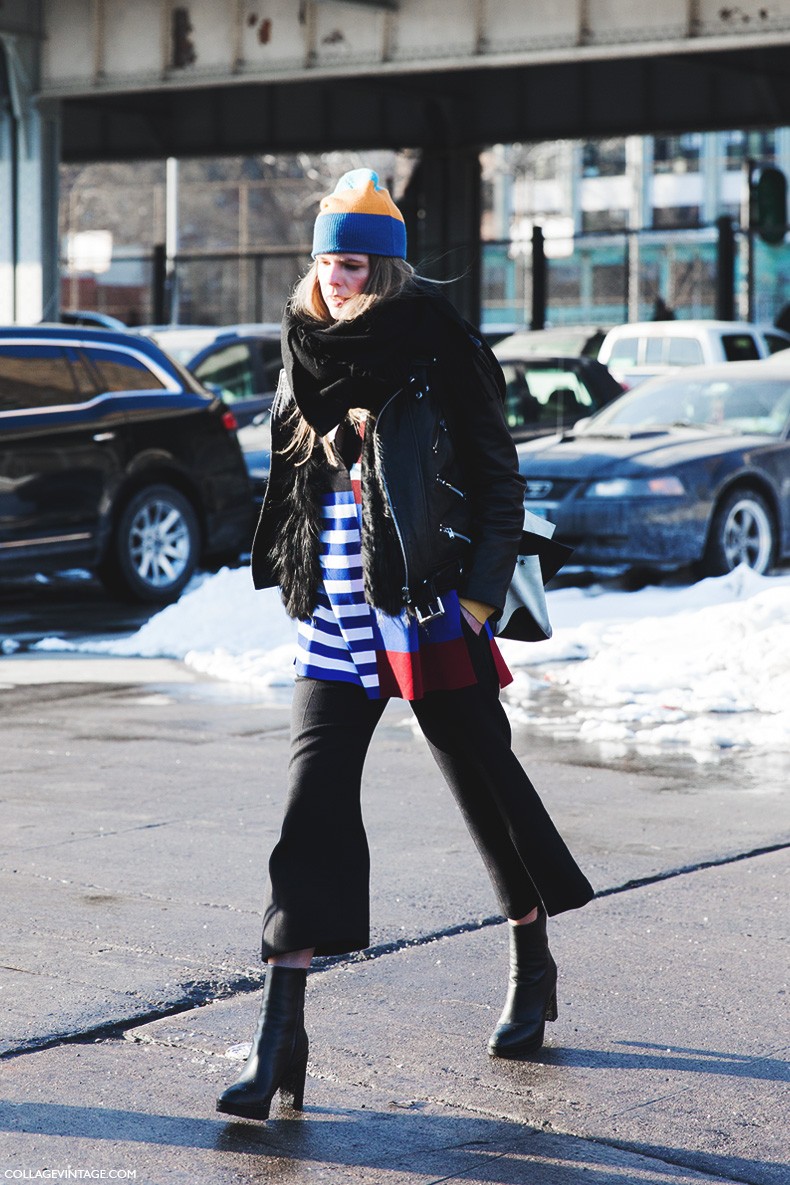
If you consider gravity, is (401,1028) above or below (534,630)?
below

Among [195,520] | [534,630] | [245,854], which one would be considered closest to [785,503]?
[195,520]

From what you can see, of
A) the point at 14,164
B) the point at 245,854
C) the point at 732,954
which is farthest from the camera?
the point at 14,164

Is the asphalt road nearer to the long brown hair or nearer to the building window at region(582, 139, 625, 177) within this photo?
the long brown hair

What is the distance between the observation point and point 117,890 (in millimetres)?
5371

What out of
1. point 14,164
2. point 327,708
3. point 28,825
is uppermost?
point 14,164

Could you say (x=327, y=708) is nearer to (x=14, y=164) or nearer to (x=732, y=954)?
(x=732, y=954)

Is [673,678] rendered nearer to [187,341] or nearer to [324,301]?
[324,301]

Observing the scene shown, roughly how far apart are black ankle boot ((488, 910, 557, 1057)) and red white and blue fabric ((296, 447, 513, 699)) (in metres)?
0.66

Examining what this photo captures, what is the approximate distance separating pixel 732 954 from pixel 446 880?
1.03 m

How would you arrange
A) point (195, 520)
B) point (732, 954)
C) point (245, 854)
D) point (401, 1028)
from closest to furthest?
1. point (401, 1028)
2. point (732, 954)
3. point (245, 854)
4. point (195, 520)

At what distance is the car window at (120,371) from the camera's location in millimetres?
12430

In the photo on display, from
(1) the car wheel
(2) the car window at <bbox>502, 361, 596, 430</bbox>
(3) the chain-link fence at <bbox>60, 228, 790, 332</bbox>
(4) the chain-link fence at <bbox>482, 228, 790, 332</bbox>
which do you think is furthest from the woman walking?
(4) the chain-link fence at <bbox>482, 228, 790, 332</bbox>

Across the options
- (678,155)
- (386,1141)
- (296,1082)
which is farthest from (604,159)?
(386,1141)

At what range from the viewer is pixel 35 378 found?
12.0 meters
